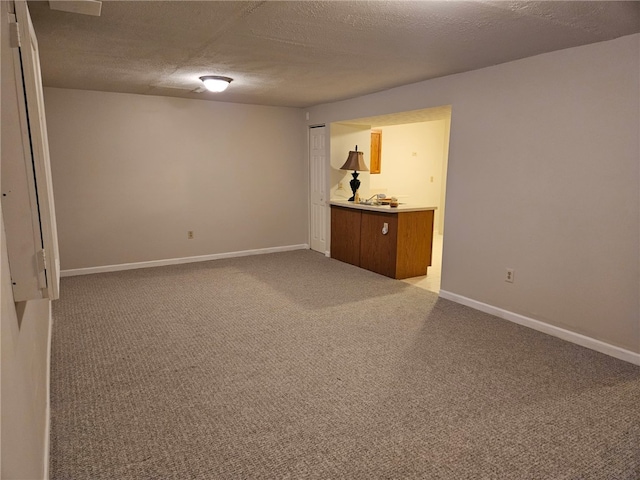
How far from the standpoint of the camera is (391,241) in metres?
4.80

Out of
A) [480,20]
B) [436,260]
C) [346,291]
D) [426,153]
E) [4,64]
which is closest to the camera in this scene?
[4,64]

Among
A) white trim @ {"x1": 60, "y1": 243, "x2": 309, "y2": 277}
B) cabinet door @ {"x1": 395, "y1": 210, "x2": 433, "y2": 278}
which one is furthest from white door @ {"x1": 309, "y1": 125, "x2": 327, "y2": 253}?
cabinet door @ {"x1": 395, "y1": 210, "x2": 433, "y2": 278}

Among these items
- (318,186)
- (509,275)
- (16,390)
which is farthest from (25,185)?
(318,186)

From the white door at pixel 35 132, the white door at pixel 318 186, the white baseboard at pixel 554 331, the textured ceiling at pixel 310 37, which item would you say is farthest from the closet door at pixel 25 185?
the white door at pixel 318 186

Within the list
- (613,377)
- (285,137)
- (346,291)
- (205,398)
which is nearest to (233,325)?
(205,398)

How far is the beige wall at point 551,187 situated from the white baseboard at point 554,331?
0.13ft

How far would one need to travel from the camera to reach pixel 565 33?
259 centimetres

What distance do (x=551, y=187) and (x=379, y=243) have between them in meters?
2.17

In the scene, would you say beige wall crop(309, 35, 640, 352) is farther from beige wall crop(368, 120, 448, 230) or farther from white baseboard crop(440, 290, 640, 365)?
beige wall crop(368, 120, 448, 230)

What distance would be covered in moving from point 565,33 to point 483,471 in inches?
103

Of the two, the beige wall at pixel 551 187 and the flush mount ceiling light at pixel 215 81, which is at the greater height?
the flush mount ceiling light at pixel 215 81

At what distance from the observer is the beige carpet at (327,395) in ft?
6.12

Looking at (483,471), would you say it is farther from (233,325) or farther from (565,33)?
(565,33)

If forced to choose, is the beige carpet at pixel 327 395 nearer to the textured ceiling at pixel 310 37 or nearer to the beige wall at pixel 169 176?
the beige wall at pixel 169 176
